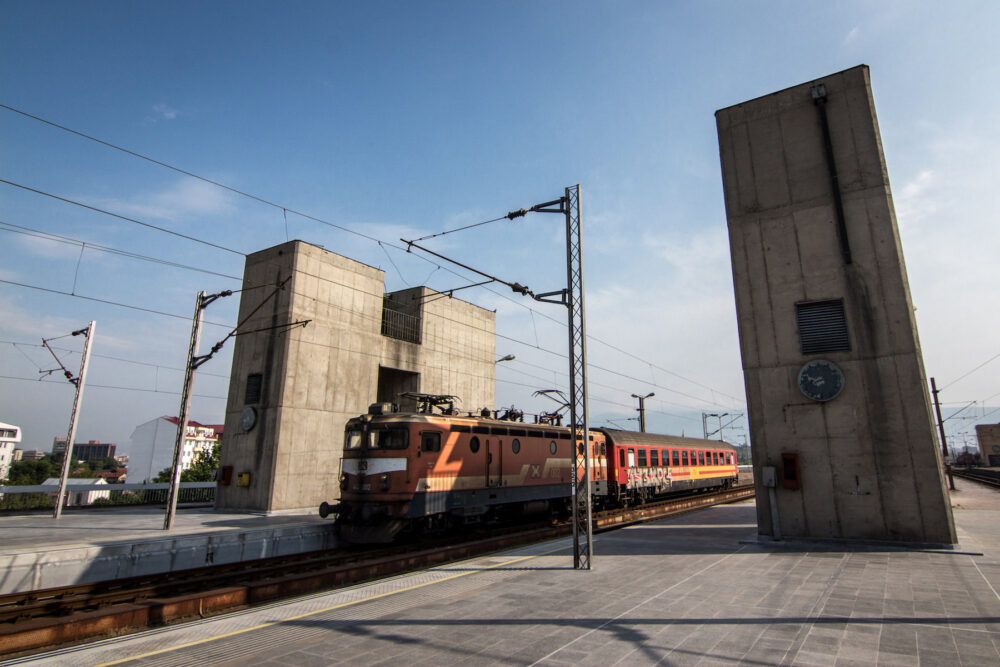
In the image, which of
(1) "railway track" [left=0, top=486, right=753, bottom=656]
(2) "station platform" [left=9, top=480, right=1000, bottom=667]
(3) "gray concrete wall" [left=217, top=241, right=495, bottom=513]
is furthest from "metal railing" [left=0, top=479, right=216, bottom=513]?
(2) "station platform" [left=9, top=480, right=1000, bottom=667]

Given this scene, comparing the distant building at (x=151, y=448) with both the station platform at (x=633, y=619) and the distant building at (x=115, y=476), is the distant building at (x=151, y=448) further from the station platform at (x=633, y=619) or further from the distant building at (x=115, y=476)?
the station platform at (x=633, y=619)

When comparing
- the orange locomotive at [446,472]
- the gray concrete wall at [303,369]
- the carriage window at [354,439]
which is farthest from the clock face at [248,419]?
the carriage window at [354,439]

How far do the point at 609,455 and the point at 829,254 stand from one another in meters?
13.1

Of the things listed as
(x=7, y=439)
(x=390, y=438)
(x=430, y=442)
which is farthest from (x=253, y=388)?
(x=7, y=439)

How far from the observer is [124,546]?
12.7m

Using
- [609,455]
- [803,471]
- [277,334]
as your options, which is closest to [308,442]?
[277,334]

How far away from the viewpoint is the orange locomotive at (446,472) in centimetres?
1427

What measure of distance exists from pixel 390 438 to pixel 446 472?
6.66 ft

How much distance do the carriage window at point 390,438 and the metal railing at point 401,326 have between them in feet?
50.5

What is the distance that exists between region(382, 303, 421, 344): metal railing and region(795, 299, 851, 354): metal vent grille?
21.0 meters

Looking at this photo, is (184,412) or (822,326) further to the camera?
(184,412)

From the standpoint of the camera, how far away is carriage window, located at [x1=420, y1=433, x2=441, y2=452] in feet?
48.4

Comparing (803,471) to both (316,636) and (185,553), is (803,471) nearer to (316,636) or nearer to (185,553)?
(316,636)

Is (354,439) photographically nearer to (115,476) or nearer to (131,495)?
(131,495)
